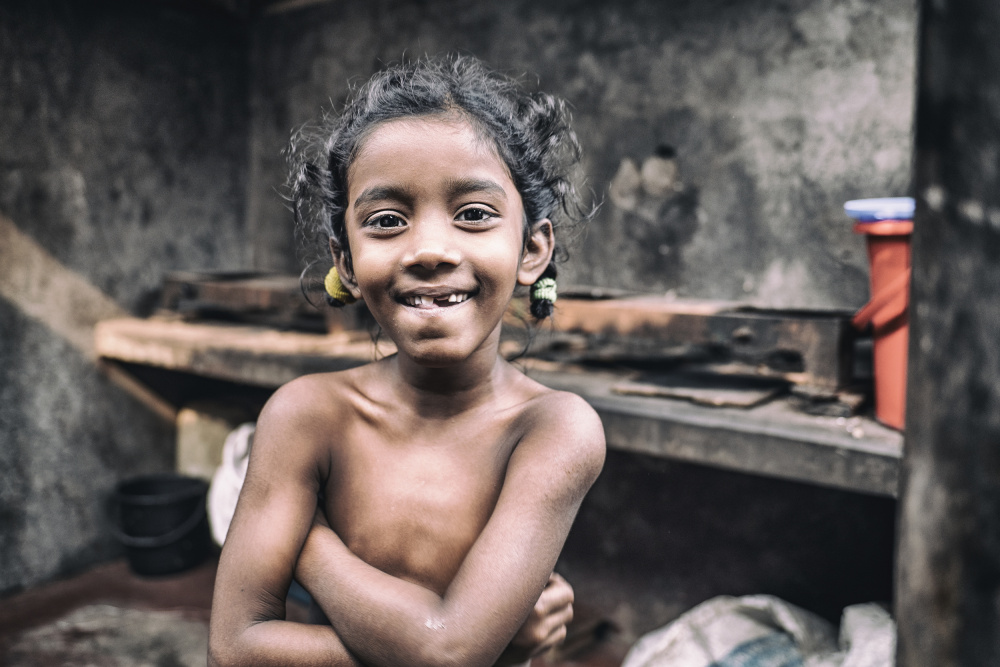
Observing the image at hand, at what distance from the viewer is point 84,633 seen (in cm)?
338

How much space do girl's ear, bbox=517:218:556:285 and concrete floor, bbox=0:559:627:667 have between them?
2086mm

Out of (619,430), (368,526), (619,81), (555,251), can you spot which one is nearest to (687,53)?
(619,81)

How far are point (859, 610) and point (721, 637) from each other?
0.41 meters

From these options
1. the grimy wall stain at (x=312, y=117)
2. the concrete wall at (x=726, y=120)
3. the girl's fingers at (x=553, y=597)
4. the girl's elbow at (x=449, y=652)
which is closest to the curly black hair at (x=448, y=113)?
the girl's fingers at (x=553, y=597)

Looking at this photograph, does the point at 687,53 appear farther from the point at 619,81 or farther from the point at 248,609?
the point at 248,609

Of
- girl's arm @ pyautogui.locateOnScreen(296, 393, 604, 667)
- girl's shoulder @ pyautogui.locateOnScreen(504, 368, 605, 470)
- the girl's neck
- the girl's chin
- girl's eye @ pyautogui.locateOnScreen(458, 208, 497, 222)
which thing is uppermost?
girl's eye @ pyautogui.locateOnScreen(458, 208, 497, 222)

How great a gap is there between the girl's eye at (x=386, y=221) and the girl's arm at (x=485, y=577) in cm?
39

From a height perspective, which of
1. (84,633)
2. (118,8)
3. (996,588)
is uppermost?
(118,8)

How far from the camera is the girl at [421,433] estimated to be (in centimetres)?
114

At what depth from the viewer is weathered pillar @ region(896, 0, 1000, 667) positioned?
17.3 inches

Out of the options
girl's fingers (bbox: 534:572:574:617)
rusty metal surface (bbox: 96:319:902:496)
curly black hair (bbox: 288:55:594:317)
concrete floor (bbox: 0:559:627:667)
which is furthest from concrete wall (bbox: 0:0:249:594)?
girl's fingers (bbox: 534:572:574:617)

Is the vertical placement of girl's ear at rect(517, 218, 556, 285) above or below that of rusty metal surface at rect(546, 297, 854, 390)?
above

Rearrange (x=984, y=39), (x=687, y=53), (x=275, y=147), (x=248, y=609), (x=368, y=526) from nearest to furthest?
1. (x=984, y=39)
2. (x=248, y=609)
3. (x=368, y=526)
4. (x=687, y=53)
5. (x=275, y=147)

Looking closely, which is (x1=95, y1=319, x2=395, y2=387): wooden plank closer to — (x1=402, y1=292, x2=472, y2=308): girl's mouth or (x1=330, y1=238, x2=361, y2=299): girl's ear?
(x1=330, y1=238, x2=361, y2=299): girl's ear
